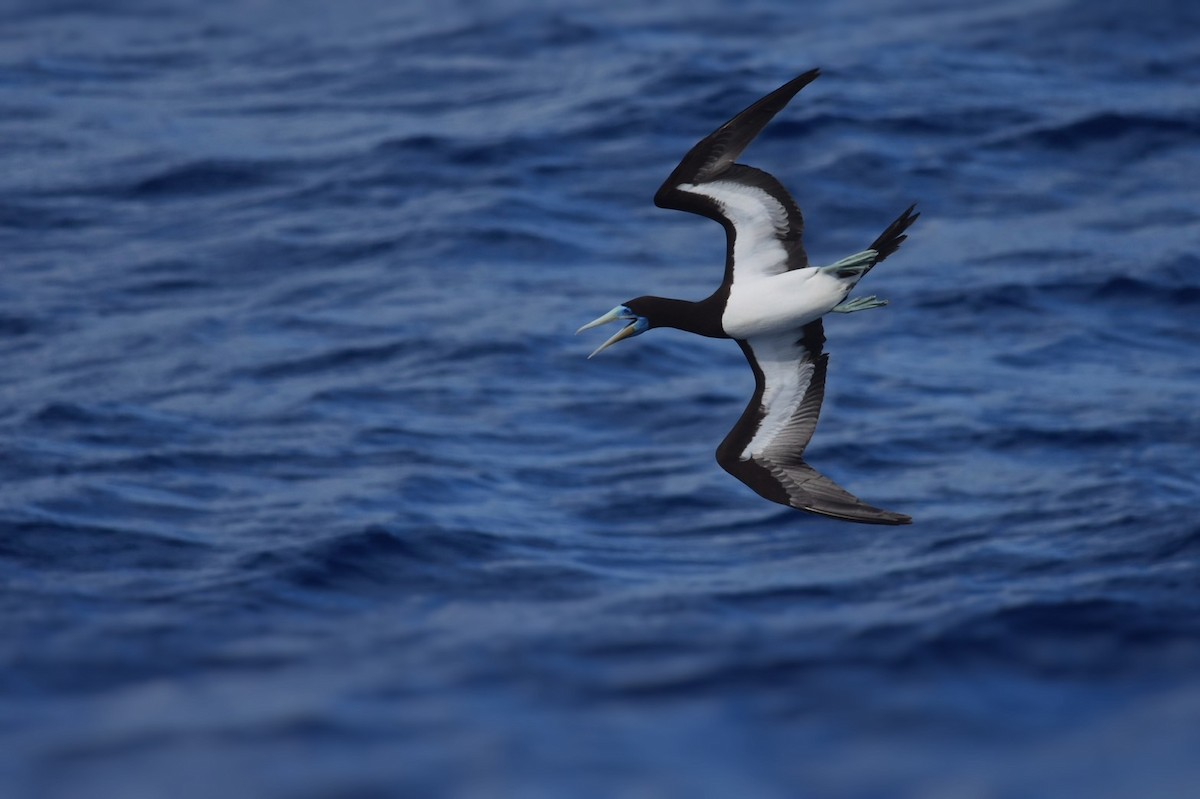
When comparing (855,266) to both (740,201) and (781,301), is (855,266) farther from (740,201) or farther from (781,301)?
(740,201)

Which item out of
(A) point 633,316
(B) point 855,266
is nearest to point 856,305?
(B) point 855,266

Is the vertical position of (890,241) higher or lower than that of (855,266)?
higher

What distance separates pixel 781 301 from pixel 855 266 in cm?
61

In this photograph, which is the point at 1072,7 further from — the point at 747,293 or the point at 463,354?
the point at 747,293

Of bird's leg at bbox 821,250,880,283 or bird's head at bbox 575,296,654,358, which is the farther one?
bird's head at bbox 575,296,654,358

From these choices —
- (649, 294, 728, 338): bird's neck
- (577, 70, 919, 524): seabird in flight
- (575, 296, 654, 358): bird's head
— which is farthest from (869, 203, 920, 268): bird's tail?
(575, 296, 654, 358): bird's head

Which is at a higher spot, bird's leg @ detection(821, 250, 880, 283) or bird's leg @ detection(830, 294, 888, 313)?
bird's leg @ detection(821, 250, 880, 283)

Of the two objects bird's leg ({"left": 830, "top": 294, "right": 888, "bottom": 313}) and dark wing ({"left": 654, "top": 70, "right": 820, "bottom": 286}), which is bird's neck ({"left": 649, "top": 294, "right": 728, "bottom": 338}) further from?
bird's leg ({"left": 830, "top": 294, "right": 888, "bottom": 313})

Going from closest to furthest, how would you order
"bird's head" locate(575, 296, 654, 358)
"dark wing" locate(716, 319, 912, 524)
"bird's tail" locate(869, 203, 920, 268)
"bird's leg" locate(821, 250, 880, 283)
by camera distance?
"bird's tail" locate(869, 203, 920, 268) → "bird's leg" locate(821, 250, 880, 283) → "bird's head" locate(575, 296, 654, 358) → "dark wing" locate(716, 319, 912, 524)

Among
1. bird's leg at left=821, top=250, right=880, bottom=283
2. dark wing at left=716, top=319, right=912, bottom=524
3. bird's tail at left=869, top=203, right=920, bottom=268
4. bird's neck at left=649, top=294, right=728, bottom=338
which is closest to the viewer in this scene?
bird's tail at left=869, top=203, right=920, bottom=268

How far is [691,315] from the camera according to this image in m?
11.3

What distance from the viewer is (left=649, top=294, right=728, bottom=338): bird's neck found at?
36.8 feet

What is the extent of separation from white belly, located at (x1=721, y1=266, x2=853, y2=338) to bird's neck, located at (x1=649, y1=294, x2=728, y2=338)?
0.07 m

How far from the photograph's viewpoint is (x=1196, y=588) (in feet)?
54.2
